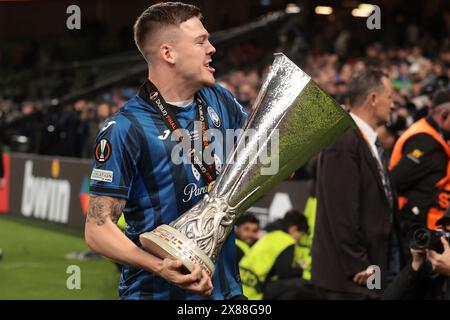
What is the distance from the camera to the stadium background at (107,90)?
9.09 meters

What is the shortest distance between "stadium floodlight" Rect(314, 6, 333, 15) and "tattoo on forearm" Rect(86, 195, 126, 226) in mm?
16420

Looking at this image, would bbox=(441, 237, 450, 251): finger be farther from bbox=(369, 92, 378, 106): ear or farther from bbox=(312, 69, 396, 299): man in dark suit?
bbox=(369, 92, 378, 106): ear

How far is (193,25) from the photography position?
10.7 ft

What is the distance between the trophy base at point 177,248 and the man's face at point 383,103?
253 centimetres

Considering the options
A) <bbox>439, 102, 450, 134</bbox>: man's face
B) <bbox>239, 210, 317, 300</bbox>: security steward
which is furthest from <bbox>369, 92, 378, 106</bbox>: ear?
<bbox>239, 210, 317, 300</bbox>: security steward

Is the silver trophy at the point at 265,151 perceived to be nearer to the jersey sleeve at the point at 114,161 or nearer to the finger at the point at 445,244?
the jersey sleeve at the point at 114,161

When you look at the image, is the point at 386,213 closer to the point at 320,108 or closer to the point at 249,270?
the point at 249,270

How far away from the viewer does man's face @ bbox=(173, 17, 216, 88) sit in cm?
326

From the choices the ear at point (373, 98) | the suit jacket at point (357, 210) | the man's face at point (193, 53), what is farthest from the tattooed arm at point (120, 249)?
the ear at point (373, 98)

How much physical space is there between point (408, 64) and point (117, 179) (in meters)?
12.1

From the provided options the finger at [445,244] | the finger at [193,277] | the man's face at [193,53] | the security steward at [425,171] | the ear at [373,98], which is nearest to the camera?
the finger at [193,277]

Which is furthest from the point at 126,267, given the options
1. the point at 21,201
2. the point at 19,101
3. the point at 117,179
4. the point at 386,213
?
the point at 19,101
